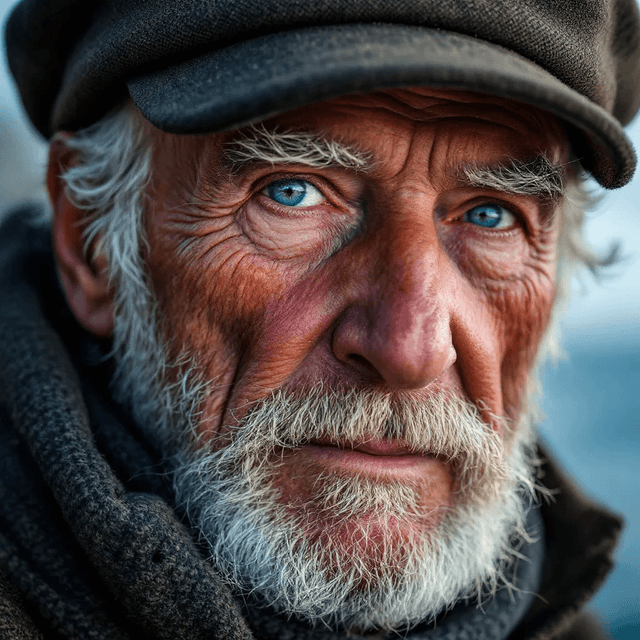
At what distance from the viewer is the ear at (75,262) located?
5.47 ft

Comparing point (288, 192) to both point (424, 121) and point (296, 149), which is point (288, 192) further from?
point (424, 121)

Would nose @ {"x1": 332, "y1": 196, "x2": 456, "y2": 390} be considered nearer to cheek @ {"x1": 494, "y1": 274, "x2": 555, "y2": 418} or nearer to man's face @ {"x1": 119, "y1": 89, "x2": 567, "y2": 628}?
man's face @ {"x1": 119, "y1": 89, "x2": 567, "y2": 628}

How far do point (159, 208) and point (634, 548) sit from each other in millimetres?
3321

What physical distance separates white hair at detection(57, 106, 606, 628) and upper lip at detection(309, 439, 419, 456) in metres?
0.06

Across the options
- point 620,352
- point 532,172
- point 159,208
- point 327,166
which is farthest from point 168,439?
point 620,352

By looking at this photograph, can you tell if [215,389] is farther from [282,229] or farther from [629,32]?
[629,32]

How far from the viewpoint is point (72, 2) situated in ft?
5.06

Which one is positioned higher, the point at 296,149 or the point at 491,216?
the point at 491,216

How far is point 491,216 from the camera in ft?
4.91

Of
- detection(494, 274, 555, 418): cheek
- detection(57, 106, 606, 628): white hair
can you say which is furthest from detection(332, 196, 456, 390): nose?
detection(494, 274, 555, 418): cheek

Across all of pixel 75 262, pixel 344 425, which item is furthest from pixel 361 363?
pixel 75 262

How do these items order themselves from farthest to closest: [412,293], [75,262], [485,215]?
[75,262] → [485,215] → [412,293]

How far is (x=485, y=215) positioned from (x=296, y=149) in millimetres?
509

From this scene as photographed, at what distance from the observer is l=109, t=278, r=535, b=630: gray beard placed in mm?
1305
